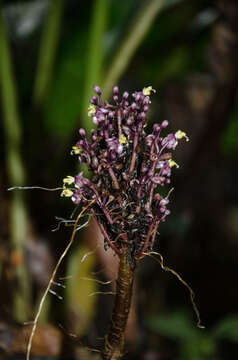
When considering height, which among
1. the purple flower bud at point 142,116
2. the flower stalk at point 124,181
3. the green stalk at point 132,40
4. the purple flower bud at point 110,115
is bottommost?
the flower stalk at point 124,181

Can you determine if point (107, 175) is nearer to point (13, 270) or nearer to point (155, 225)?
point (155, 225)

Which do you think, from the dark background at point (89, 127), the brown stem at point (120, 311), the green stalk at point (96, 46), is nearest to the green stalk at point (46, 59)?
the dark background at point (89, 127)

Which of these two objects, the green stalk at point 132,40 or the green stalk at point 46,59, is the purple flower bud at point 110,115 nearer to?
the green stalk at point 132,40

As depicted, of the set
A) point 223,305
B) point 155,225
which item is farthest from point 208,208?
point 155,225

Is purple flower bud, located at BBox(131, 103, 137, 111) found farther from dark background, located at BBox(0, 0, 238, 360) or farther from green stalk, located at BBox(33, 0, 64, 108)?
green stalk, located at BBox(33, 0, 64, 108)

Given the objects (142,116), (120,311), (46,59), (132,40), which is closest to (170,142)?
(142,116)

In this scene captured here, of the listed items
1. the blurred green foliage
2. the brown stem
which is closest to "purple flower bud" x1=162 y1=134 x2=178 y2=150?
the brown stem

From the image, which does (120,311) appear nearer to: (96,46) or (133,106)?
(133,106)
